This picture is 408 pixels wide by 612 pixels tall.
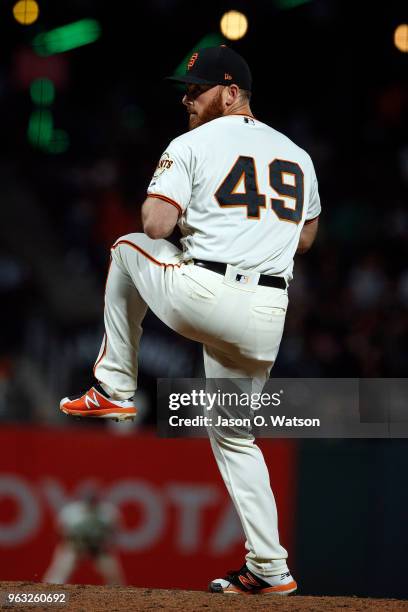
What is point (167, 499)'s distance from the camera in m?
6.65

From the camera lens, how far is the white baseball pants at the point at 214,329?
3691 millimetres

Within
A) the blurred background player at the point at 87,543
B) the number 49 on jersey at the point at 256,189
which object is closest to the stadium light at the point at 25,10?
the blurred background player at the point at 87,543

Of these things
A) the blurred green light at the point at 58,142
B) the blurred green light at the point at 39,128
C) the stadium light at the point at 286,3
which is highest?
the stadium light at the point at 286,3

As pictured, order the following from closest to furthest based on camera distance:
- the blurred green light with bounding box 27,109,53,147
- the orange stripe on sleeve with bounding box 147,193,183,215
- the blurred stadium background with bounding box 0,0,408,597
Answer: the orange stripe on sleeve with bounding box 147,193,183,215, the blurred stadium background with bounding box 0,0,408,597, the blurred green light with bounding box 27,109,53,147

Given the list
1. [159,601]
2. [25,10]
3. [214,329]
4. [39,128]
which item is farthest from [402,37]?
[159,601]

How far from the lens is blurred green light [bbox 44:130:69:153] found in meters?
10.7

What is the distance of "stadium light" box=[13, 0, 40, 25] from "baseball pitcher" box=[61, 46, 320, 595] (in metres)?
4.58

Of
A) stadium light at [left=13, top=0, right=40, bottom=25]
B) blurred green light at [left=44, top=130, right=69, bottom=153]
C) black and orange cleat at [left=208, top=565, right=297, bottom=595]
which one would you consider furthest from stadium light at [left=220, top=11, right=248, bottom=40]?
black and orange cleat at [left=208, top=565, right=297, bottom=595]

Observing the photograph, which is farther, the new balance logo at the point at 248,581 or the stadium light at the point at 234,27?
the stadium light at the point at 234,27

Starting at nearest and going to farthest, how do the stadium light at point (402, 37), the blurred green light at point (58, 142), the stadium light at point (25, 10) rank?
the stadium light at point (402, 37), the stadium light at point (25, 10), the blurred green light at point (58, 142)

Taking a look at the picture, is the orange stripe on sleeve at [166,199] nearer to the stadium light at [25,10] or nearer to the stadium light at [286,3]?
the stadium light at [286,3]

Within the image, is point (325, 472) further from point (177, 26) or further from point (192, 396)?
point (177, 26)

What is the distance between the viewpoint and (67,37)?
984 cm

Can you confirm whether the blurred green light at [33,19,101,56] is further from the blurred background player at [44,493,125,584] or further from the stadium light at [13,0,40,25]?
the blurred background player at [44,493,125,584]
